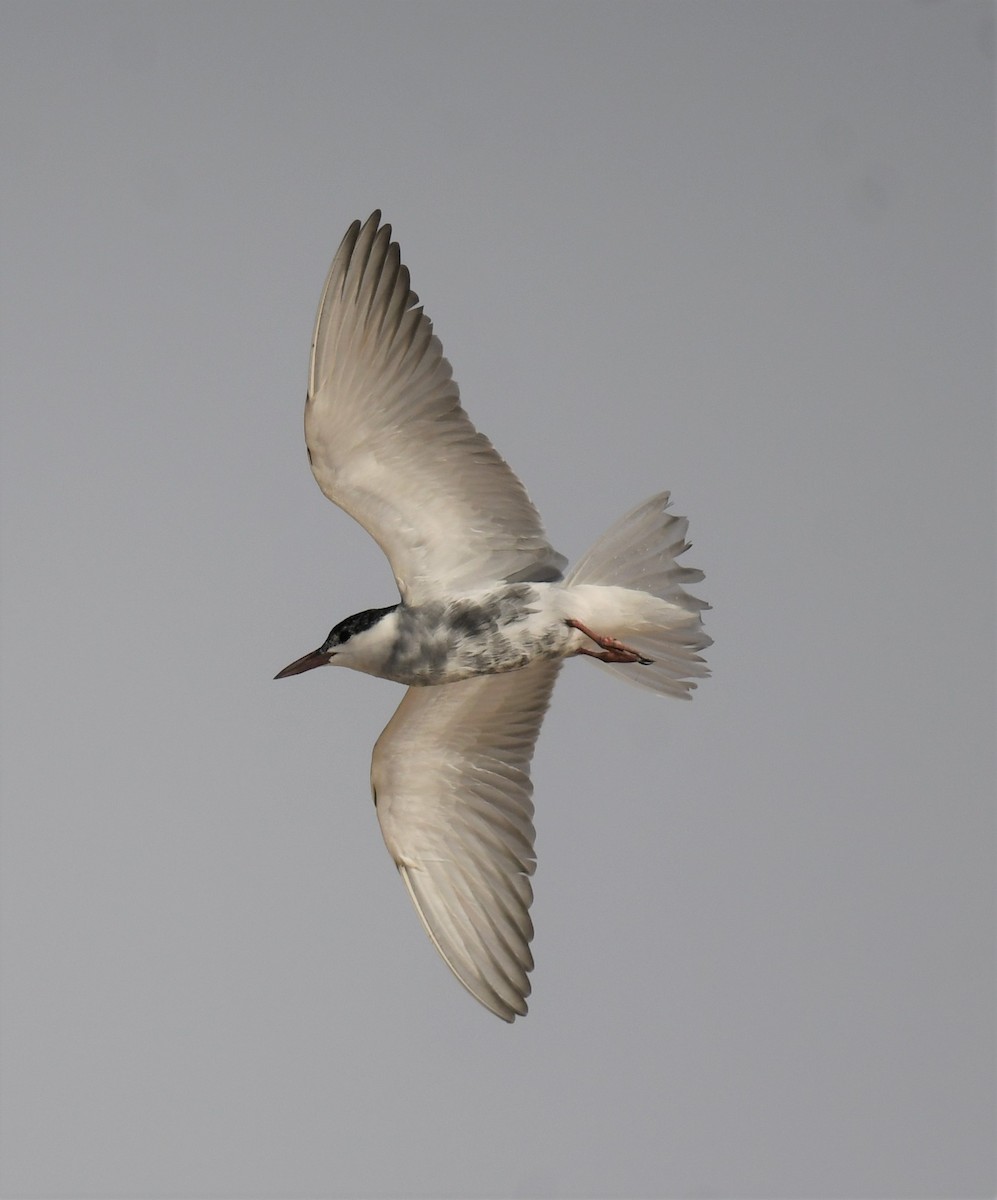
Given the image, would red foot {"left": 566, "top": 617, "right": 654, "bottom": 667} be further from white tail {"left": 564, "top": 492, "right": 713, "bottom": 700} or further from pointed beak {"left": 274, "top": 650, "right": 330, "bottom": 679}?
pointed beak {"left": 274, "top": 650, "right": 330, "bottom": 679}

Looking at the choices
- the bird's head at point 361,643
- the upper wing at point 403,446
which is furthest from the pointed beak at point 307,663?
the upper wing at point 403,446

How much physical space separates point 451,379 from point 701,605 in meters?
1.02

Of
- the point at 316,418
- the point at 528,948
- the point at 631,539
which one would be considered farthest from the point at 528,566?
the point at 528,948

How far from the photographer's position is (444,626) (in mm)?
6254

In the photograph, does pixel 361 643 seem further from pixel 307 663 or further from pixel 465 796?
pixel 465 796

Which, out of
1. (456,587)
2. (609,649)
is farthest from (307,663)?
(609,649)

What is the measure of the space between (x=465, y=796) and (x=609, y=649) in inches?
31.2

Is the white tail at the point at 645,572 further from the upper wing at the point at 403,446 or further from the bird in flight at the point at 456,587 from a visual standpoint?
the upper wing at the point at 403,446

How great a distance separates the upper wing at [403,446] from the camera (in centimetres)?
617

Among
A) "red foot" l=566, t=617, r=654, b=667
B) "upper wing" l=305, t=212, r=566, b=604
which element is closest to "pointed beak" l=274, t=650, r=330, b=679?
"upper wing" l=305, t=212, r=566, b=604

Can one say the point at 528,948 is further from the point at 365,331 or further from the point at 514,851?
the point at 365,331

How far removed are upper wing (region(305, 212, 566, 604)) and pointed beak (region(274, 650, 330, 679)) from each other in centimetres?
31

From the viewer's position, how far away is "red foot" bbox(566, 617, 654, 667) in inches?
247

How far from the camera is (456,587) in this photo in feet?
20.9
